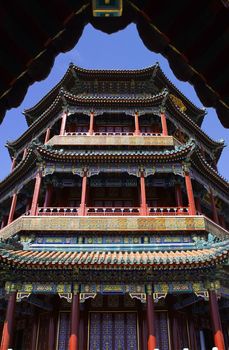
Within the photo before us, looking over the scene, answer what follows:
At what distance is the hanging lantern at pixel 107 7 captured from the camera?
105 inches

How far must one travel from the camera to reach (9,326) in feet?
34.6

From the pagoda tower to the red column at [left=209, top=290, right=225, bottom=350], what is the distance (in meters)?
0.03

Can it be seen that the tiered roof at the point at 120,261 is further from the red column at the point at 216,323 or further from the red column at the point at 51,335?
the red column at the point at 51,335

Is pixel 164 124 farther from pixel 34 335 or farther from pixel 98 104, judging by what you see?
pixel 34 335

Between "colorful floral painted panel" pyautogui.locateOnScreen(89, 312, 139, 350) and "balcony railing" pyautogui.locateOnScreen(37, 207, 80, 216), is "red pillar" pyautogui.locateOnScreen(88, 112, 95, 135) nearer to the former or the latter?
"balcony railing" pyautogui.locateOnScreen(37, 207, 80, 216)

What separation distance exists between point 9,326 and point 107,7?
34.9 feet

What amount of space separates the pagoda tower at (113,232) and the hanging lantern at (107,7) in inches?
357


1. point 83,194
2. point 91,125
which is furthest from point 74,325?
point 91,125

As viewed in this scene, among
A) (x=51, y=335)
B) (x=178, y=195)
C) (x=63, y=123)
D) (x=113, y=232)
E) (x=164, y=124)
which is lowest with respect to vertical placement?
(x=51, y=335)

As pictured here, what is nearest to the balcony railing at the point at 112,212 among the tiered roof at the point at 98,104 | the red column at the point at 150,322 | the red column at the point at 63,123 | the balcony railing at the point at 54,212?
the balcony railing at the point at 54,212

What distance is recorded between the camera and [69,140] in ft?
56.3

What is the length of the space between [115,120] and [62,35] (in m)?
16.7

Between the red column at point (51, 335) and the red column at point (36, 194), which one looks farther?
the red column at point (36, 194)

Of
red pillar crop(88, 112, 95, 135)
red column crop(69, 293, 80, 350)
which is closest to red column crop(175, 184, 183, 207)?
red pillar crop(88, 112, 95, 135)
